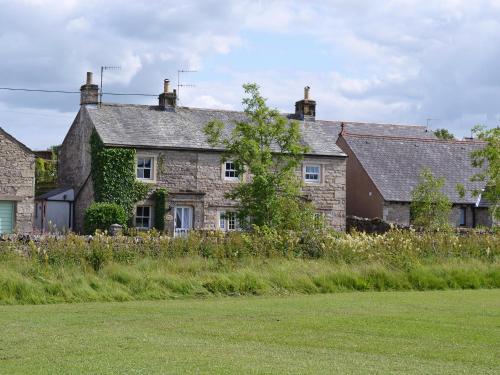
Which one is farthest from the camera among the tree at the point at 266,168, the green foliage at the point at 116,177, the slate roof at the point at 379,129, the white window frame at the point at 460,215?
the slate roof at the point at 379,129

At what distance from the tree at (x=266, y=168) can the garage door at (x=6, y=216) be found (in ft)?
35.9

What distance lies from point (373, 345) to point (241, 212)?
1934 cm

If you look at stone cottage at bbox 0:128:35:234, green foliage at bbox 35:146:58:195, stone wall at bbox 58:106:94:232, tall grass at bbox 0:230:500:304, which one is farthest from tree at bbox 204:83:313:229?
green foliage at bbox 35:146:58:195

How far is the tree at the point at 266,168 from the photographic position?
101 feet

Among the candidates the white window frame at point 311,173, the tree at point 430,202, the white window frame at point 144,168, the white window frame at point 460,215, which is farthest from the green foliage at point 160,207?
the white window frame at point 460,215

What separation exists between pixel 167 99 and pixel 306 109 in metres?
8.07

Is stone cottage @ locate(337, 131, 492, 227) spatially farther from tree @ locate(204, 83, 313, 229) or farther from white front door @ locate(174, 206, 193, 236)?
tree @ locate(204, 83, 313, 229)

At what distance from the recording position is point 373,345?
12.4 metres

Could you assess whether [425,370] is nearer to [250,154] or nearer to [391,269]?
[391,269]

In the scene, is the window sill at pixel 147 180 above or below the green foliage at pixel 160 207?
above

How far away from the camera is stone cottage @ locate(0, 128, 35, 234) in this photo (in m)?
39.1

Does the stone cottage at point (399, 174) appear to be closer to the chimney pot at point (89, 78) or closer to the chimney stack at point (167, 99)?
the chimney stack at point (167, 99)

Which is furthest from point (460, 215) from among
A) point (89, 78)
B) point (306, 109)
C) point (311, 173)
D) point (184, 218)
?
point (89, 78)

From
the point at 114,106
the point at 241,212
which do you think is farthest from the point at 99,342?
the point at 114,106
